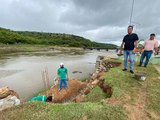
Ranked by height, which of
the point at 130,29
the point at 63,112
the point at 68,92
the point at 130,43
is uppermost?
the point at 130,29

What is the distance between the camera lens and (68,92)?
827 cm

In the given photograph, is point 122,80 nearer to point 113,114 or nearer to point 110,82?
point 110,82

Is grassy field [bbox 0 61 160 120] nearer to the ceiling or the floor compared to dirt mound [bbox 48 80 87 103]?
nearer to the ceiling

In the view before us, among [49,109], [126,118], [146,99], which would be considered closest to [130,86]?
[146,99]

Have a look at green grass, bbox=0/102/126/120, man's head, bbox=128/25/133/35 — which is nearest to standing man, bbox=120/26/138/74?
man's head, bbox=128/25/133/35

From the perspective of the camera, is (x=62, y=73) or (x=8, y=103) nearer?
(x=8, y=103)

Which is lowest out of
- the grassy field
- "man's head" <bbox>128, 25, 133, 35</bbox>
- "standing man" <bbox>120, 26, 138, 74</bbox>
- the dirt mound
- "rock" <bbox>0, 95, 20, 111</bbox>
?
the dirt mound

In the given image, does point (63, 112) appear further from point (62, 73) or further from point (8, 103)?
point (62, 73)

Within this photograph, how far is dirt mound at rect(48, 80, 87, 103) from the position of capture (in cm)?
777

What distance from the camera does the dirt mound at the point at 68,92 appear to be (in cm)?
777

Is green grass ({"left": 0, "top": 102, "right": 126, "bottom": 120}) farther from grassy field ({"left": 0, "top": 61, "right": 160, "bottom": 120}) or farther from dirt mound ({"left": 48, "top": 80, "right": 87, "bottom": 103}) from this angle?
dirt mound ({"left": 48, "top": 80, "right": 87, "bottom": 103})

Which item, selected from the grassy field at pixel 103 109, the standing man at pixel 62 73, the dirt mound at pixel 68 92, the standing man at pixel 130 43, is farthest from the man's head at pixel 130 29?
the dirt mound at pixel 68 92

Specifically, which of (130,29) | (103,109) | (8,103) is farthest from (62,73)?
(103,109)

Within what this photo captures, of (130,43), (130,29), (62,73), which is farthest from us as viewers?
(62,73)
